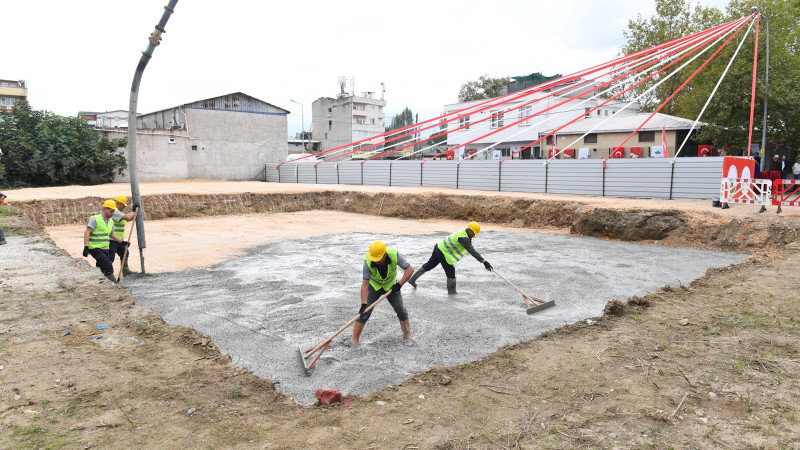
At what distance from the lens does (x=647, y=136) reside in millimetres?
29297

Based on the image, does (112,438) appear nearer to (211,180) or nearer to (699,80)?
(699,80)

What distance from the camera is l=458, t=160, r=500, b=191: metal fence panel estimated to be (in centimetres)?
2317

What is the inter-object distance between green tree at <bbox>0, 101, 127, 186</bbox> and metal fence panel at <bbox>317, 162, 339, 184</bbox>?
10.9 meters

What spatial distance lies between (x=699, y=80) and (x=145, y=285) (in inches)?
989

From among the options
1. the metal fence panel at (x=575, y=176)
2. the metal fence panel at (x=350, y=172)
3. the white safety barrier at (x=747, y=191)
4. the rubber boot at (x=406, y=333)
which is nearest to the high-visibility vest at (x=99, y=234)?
the rubber boot at (x=406, y=333)

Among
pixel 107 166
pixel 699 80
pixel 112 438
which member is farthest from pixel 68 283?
pixel 699 80

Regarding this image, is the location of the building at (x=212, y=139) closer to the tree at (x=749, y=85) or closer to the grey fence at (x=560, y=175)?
the grey fence at (x=560, y=175)

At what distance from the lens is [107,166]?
27.3 m

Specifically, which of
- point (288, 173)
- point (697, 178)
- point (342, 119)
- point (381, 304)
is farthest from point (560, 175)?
point (342, 119)

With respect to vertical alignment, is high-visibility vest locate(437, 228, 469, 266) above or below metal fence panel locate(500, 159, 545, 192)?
below

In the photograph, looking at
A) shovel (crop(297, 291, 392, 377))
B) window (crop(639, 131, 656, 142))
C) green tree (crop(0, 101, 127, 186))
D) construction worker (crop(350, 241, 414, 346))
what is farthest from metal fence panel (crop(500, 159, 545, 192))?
green tree (crop(0, 101, 127, 186))

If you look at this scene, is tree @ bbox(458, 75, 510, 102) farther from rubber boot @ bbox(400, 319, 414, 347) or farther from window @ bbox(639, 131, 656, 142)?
rubber boot @ bbox(400, 319, 414, 347)

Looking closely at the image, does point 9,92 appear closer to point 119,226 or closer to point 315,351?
point 119,226

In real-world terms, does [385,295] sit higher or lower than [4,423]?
higher
